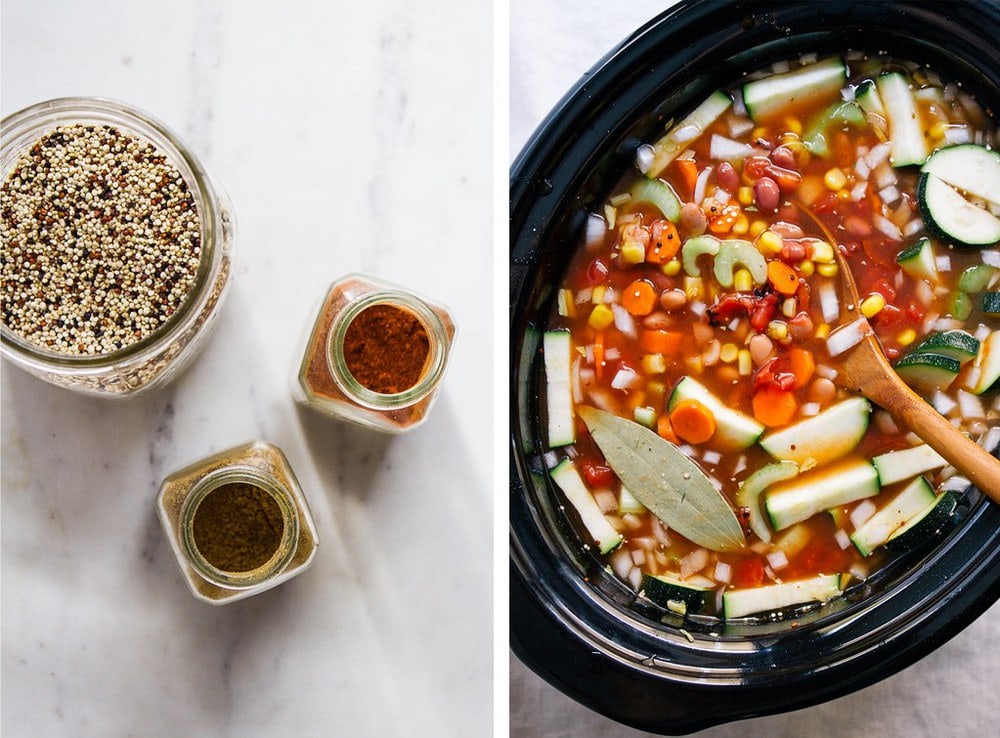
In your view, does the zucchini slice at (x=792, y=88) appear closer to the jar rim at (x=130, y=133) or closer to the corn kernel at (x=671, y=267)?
the corn kernel at (x=671, y=267)

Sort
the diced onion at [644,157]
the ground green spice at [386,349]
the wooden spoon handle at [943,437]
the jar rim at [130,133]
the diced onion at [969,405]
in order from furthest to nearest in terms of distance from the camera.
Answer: the diced onion at [969,405]
the diced onion at [644,157]
the wooden spoon handle at [943,437]
the ground green spice at [386,349]
the jar rim at [130,133]

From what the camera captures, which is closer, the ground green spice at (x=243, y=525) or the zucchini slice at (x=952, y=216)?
the ground green spice at (x=243, y=525)

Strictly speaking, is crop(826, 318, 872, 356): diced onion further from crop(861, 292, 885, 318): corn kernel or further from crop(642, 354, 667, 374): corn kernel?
crop(642, 354, 667, 374): corn kernel

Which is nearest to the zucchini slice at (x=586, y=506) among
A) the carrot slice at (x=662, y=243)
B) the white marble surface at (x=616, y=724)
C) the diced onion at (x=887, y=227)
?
the white marble surface at (x=616, y=724)

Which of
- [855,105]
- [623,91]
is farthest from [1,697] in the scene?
[855,105]

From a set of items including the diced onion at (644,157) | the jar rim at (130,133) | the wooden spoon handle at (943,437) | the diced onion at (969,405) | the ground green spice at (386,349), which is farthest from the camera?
the diced onion at (969,405)

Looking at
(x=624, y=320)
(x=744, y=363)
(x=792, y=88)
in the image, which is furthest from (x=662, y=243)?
(x=792, y=88)

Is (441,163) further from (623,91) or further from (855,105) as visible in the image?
(855,105)
